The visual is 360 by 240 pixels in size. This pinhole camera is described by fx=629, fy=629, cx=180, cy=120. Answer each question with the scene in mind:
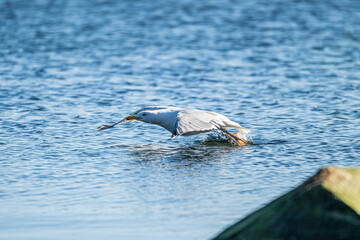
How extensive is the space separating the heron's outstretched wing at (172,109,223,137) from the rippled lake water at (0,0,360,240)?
368 mm

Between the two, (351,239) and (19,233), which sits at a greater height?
(351,239)

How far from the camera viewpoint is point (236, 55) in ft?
52.2

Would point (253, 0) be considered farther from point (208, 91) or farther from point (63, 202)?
point (63, 202)

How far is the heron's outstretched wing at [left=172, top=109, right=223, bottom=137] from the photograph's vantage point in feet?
29.2

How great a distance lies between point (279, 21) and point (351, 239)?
53.1 ft

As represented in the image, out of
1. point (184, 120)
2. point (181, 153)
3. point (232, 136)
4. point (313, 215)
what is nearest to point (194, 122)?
A: point (184, 120)

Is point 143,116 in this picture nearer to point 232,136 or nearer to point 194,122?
point 194,122

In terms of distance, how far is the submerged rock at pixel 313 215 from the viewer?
179 inches

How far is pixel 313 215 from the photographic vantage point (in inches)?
181

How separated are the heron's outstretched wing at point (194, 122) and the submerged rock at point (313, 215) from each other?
4.14 meters

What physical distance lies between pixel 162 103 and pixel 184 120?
286cm

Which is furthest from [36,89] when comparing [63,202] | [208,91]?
[63,202]

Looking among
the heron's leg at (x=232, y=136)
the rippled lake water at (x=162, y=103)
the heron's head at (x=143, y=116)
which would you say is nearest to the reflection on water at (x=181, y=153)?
the rippled lake water at (x=162, y=103)

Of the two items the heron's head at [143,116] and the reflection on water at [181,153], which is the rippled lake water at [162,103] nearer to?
the reflection on water at [181,153]
